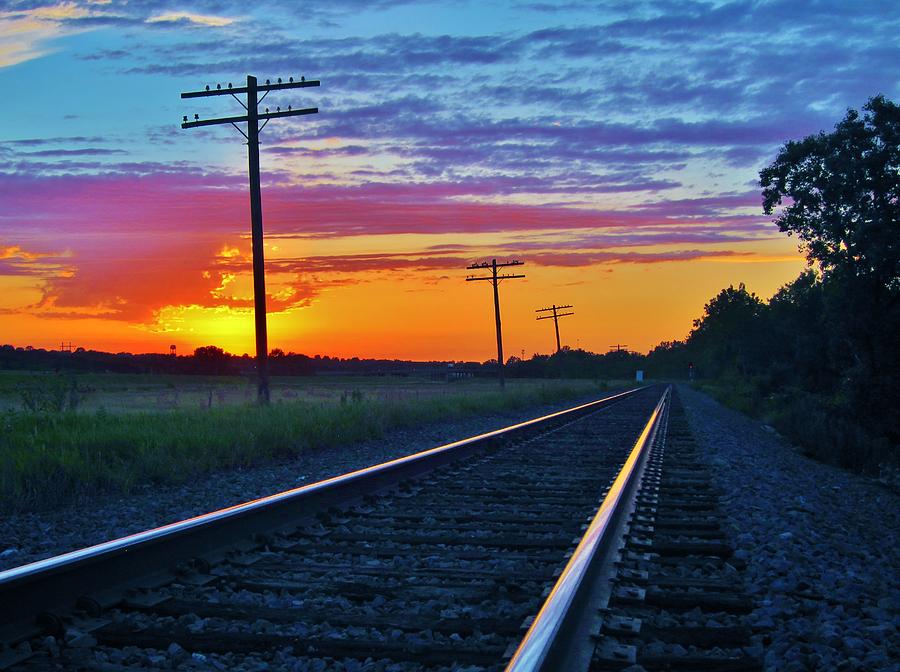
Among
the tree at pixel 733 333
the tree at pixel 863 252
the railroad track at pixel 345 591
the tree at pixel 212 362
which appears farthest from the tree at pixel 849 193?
the tree at pixel 212 362

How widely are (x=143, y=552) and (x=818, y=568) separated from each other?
3.70 metres

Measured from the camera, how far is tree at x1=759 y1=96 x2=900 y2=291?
88.4 feet

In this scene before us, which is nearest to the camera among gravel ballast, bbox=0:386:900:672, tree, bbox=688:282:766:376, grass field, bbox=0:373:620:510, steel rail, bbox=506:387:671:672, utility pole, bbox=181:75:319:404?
steel rail, bbox=506:387:671:672

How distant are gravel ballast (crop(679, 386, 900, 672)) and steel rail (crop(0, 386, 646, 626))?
9.56 feet

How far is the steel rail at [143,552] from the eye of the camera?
367 centimetres

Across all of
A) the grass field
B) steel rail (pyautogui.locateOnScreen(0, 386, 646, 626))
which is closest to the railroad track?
steel rail (pyautogui.locateOnScreen(0, 386, 646, 626))

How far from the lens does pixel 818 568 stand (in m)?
5.02

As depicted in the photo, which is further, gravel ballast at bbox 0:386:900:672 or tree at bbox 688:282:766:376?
tree at bbox 688:282:766:376

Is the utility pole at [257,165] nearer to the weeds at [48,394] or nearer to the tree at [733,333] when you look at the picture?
the weeds at [48,394]

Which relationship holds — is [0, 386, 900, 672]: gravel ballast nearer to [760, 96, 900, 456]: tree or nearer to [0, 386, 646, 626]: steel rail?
[0, 386, 646, 626]: steel rail

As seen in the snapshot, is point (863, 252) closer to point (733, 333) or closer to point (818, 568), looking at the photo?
point (818, 568)

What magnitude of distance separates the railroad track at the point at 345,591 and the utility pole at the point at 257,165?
15569mm

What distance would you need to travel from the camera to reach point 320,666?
3158 mm

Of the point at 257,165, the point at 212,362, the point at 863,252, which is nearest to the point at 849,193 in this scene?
the point at 863,252
